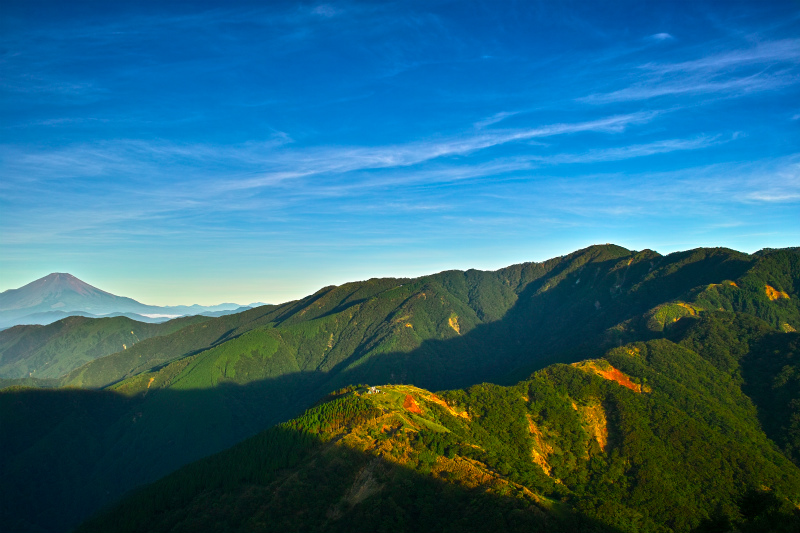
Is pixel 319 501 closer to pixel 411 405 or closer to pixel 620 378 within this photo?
pixel 411 405

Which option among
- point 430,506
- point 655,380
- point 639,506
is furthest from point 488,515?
point 655,380

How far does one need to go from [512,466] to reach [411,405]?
113 feet

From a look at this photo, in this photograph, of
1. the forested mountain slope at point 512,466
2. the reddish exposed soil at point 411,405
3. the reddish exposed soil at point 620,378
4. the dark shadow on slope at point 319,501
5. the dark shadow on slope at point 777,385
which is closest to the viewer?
the dark shadow on slope at point 319,501

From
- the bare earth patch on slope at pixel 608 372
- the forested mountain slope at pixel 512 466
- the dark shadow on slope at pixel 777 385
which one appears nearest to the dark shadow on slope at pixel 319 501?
the forested mountain slope at pixel 512 466

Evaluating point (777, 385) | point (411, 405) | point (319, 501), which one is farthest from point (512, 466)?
point (777, 385)

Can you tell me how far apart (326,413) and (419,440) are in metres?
32.0

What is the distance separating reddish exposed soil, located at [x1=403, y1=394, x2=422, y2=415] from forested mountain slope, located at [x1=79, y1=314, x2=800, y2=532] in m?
0.52

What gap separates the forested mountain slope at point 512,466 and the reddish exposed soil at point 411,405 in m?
0.52

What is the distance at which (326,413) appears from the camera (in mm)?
129375

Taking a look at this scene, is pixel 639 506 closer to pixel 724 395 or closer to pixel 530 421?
pixel 530 421

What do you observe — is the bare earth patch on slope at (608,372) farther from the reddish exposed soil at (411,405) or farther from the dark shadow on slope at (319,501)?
the dark shadow on slope at (319,501)

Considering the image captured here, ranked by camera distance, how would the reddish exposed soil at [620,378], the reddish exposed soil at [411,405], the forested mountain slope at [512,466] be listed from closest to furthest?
the forested mountain slope at [512,466]
the reddish exposed soil at [411,405]
the reddish exposed soil at [620,378]

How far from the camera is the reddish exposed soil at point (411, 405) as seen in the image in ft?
435

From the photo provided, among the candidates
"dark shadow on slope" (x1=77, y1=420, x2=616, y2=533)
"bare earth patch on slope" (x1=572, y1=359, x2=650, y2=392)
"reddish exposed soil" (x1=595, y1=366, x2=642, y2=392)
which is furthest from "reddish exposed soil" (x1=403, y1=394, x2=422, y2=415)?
"reddish exposed soil" (x1=595, y1=366, x2=642, y2=392)
